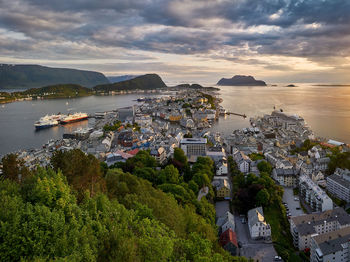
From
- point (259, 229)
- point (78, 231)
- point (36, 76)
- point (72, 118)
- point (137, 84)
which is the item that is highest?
point (36, 76)

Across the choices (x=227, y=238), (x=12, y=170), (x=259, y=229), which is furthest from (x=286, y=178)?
(x=12, y=170)

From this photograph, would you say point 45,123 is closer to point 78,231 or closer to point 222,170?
point 222,170

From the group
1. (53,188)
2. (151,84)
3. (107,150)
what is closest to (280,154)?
(107,150)

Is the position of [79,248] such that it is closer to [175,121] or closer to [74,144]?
[74,144]

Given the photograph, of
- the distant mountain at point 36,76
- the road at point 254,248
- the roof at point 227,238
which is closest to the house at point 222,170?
the road at point 254,248

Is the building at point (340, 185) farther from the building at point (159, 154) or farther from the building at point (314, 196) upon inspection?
the building at point (159, 154)

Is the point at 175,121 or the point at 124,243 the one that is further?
the point at 175,121
